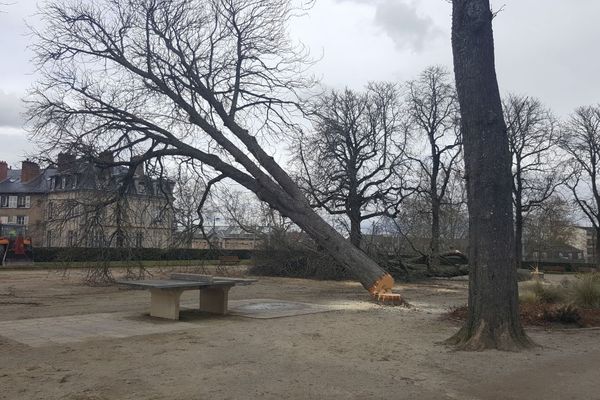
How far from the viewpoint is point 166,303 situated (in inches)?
453

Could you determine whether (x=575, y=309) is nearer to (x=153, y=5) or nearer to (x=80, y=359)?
(x=80, y=359)

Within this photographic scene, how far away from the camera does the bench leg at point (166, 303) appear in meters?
11.3

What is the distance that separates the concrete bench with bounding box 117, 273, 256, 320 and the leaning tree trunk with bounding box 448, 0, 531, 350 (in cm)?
516

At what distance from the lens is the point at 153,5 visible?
16.9 metres

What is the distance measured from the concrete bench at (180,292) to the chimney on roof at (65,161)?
5803 millimetres

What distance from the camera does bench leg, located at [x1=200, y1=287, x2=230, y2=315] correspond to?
12.4 meters

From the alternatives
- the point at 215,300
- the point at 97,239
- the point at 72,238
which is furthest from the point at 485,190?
the point at 72,238

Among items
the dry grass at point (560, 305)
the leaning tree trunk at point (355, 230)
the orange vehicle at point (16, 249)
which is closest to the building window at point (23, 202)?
the orange vehicle at point (16, 249)

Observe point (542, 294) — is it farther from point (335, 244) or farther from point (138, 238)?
point (138, 238)

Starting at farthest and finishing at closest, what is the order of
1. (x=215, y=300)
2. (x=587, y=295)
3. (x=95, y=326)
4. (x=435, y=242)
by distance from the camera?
1. (x=435, y=242)
2. (x=215, y=300)
3. (x=587, y=295)
4. (x=95, y=326)

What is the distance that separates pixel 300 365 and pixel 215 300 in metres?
5.83

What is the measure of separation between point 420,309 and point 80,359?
8.89 meters

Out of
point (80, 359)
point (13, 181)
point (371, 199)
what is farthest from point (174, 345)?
point (13, 181)

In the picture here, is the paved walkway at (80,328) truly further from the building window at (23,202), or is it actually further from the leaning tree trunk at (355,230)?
the building window at (23,202)
